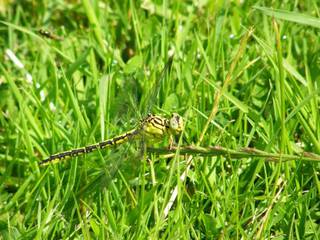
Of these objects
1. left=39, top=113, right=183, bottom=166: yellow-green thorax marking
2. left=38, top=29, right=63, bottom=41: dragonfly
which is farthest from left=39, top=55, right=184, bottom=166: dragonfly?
left=38, top=29, right=63, bottom=41: dragonfly

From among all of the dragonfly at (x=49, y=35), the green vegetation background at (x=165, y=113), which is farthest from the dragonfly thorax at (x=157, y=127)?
the dragonfly at (x=49, y=35)

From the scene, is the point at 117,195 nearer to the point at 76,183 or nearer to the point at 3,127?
the point at 76,183

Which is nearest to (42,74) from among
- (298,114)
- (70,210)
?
(70,210)

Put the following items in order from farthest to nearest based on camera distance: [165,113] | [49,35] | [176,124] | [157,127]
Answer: [49,35] → [165,113] → [157,127] → [176,124]

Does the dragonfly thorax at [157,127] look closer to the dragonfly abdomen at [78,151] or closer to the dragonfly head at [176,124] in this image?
the dragonfly head at [176,124]

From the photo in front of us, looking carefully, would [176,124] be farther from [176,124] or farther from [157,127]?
[157,127]

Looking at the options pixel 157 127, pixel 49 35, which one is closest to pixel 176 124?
pixel 157 127

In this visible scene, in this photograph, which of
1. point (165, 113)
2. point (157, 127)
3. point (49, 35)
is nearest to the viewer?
point (157, 127)
